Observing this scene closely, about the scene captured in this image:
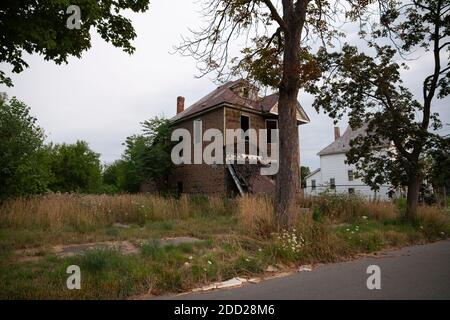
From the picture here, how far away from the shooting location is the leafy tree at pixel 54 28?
781 centimetres

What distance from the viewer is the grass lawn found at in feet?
19.1

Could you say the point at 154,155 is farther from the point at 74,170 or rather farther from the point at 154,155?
the point at 74,170

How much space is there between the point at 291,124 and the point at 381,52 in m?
7.59

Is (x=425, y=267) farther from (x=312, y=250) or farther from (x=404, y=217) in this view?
(x=404, y=217)

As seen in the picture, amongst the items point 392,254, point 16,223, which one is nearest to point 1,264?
point 16,223

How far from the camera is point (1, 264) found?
6.43 metres

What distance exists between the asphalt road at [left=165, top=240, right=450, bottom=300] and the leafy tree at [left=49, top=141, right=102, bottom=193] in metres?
35.7

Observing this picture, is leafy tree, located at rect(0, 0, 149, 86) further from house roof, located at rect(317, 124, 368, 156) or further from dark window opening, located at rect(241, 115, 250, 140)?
house roof, located at rect(317, 124, 368, 156)

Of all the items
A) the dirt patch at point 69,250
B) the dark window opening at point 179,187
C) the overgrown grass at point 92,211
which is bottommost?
the dirt patch at point 69,250

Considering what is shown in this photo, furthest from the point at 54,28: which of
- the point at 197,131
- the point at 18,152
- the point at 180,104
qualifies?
the point at 180,104

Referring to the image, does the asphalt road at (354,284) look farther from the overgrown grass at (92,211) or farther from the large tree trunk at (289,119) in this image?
the overgrown grass at (92,211)

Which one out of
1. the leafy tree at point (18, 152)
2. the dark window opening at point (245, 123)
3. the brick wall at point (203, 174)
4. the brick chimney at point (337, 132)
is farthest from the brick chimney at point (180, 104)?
the brick chimney at point (337, 132)

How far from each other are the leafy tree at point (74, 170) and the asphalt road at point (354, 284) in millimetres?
35678
